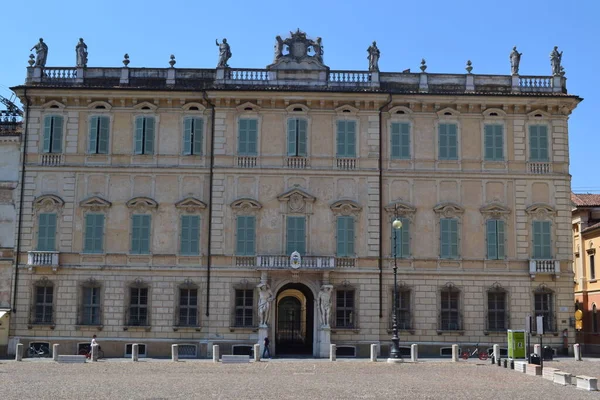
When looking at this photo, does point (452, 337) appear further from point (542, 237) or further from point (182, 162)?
point (182, 162)

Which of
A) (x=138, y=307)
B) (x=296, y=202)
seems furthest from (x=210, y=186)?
(x=138, y=307)

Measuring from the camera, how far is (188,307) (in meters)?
45.2

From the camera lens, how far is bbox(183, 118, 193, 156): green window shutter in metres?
46.1

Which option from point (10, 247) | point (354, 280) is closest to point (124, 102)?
point (10, 247)

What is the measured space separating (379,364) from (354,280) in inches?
261

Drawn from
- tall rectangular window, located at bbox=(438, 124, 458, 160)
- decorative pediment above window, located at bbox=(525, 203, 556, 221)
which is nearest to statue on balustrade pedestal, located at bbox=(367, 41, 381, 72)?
tall rectangular window, located at bbox=(438, 124, 458, 160)

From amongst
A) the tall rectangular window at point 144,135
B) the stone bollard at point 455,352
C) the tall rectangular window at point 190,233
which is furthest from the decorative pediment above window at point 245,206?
the stone bollard at point 455,352

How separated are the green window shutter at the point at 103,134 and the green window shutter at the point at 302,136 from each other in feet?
34.8

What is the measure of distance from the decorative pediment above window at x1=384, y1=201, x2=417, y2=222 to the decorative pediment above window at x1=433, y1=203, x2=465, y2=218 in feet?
4.14

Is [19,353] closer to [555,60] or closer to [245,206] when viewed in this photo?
[245,206]

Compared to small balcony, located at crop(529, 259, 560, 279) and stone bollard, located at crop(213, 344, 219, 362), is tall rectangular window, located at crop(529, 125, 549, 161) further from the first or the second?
stone bollard, located at crop(213, 344, 219, 362)

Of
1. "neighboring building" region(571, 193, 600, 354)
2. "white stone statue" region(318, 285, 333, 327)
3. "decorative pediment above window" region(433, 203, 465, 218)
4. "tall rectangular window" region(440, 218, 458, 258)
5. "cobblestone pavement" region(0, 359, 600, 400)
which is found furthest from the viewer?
"neighboring building" region(571, 193, 600, 354)

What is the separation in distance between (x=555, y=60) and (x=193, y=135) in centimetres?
Result: 2107

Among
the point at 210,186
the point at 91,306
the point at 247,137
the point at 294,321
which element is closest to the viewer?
the point at 91,306
